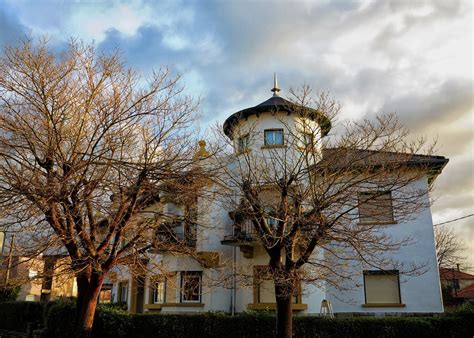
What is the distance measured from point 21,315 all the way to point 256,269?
1433 centimetres

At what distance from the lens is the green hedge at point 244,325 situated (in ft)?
47.4

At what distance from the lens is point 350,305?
17.7m

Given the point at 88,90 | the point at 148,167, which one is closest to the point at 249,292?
the point at 148,167

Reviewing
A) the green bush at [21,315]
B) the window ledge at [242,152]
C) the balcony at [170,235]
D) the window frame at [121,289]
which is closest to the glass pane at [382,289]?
the balcony at [170,235]

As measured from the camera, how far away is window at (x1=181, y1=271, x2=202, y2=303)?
62.0 feet

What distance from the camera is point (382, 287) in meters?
17.9

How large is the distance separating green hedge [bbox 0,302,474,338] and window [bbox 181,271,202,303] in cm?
223

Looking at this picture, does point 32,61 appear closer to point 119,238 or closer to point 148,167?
point 148,167

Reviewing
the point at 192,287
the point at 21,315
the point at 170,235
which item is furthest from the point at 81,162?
the point at 21,315

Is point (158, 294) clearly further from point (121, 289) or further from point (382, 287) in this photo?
point (382, 287)

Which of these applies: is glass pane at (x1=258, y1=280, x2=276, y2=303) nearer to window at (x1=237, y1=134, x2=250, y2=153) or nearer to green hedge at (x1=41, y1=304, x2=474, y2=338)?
green hedge at (x1=41, y1=304, x2=474, y2=338)

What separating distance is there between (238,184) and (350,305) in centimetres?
761

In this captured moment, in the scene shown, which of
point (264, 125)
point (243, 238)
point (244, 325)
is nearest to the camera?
point (244, 325)

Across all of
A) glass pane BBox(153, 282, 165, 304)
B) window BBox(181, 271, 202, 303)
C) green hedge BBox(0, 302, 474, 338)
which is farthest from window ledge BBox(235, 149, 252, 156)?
glass pane BBox(153, 282, 165, 304)
